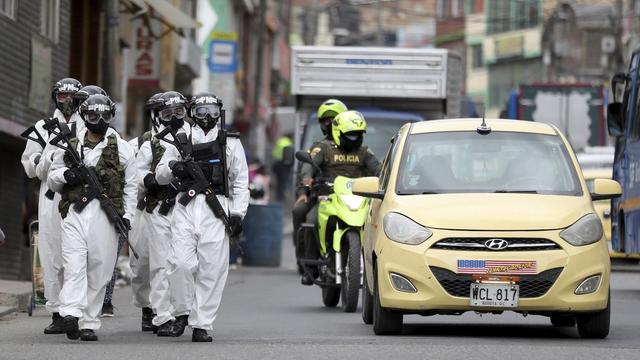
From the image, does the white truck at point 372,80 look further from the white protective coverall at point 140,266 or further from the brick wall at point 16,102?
the white protective coverall at point 140,266

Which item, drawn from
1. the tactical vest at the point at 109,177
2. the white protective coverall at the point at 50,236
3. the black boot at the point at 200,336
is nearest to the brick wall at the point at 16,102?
the white protective coverall at the point at 50,236

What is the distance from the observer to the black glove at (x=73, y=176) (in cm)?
1315

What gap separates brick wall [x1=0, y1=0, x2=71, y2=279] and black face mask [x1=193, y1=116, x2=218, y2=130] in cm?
925

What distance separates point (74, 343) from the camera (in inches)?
499

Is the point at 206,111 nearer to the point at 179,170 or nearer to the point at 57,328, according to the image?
the point at 179,170

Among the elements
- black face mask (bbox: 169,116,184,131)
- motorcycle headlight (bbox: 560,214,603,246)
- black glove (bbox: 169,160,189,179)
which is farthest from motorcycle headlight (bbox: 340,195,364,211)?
motorcycle headlight (bbox: 560,214,603,246)

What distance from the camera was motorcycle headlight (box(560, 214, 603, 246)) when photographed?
1250cm

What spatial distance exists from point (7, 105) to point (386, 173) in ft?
32.0

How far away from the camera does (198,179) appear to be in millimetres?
13195

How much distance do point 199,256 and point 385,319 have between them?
1439 mm

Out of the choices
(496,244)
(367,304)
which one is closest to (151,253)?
(367,304)

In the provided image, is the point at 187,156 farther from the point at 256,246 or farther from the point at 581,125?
the point at 581,125

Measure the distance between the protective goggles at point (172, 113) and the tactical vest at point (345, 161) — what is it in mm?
3962

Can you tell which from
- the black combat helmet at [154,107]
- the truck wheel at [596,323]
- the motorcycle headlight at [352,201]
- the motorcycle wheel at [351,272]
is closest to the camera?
the truck wheel at [596,323]
